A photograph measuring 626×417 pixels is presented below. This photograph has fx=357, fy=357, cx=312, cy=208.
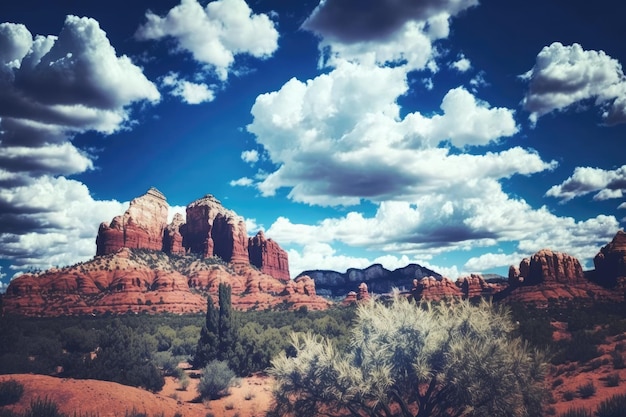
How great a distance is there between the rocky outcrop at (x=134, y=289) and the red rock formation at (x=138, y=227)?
637cm

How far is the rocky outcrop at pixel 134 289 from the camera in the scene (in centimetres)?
7294

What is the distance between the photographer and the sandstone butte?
7531cm

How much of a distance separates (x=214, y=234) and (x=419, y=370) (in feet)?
406

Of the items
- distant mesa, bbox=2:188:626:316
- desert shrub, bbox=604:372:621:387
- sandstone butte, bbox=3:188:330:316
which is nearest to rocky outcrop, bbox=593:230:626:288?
distant mesa, bbox=2:188:626:316

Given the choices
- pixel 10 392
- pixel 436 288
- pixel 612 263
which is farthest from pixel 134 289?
pixel 612 263

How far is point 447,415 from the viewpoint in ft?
47.8

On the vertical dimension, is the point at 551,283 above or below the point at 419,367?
below

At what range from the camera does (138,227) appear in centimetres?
11356

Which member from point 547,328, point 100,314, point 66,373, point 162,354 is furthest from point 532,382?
point 100,314

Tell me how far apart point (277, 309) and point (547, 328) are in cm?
6440

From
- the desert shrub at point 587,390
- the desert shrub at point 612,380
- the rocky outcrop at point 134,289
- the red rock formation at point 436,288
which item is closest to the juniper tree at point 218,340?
the desert shrub at point 587,390

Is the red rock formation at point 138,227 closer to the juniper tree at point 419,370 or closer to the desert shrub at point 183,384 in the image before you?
the desert shrub at point 183,384

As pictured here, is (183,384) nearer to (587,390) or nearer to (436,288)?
(587,390)

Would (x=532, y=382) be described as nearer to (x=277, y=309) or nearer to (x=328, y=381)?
(x=328, y=381)
